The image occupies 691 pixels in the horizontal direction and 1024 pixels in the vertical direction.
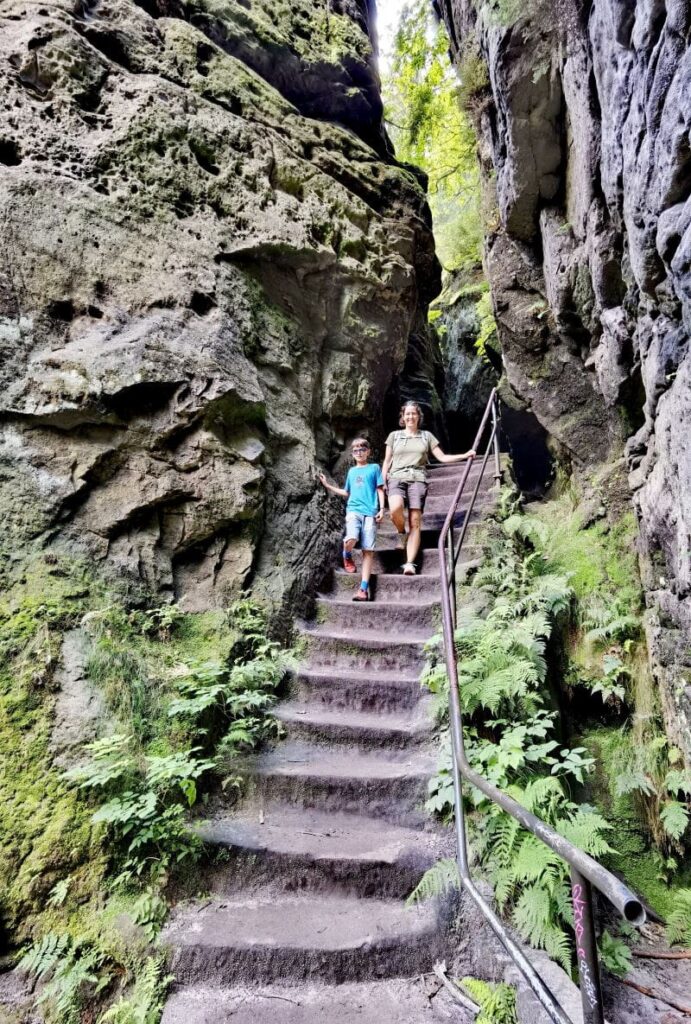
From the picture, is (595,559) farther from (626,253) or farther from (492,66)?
(492,66)

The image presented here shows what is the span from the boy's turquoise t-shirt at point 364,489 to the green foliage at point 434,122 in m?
7.81

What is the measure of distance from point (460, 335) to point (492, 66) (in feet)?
30.3

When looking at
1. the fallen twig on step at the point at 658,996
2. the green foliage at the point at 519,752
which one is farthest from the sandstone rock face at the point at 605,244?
the fallen twig on step at the point at 658,996

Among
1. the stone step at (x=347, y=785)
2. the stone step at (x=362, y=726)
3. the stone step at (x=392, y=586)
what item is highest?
the stone step at (x=392, y=586)

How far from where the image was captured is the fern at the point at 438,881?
3.04 m

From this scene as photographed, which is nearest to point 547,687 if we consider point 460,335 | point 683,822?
point 683,822

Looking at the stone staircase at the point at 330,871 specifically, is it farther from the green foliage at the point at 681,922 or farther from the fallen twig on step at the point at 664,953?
the green foliage at the point at 681,922

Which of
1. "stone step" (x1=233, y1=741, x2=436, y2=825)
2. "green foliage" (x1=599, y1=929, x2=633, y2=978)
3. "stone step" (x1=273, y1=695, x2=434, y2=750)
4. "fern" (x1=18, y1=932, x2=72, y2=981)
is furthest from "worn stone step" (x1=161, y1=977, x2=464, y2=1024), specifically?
"stone step" (x1=273, y1=695, x2=434, y2=750)

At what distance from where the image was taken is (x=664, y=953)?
11.5 feet

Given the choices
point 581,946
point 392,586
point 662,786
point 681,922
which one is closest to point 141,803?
point 581,946

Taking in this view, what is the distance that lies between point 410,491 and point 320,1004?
498cm

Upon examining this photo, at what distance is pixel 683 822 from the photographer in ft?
12.8

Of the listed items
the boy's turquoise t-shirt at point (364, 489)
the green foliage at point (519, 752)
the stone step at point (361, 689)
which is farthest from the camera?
the boy's turquoise t-shirt at point (364, 489)

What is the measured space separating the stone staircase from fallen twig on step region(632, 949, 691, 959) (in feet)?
5.05
